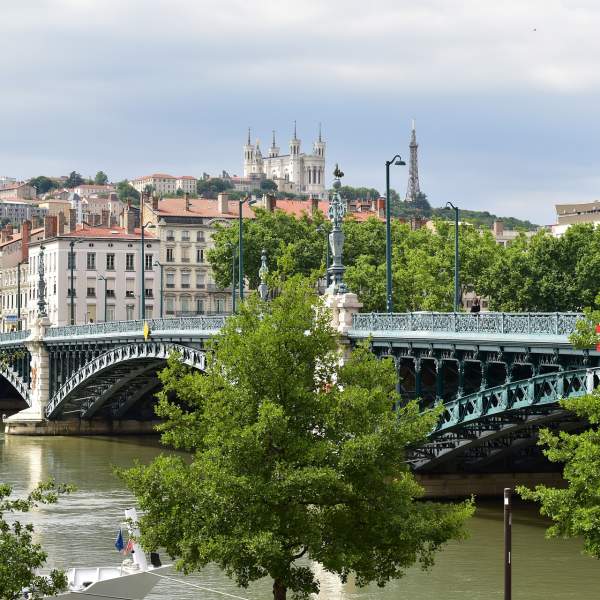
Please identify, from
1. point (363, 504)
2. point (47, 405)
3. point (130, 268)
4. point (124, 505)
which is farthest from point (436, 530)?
point (130, 268)

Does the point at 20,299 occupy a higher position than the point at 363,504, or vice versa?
the point at 20,299

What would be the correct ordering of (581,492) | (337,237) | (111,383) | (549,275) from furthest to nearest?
(549,275), (111,383), (337,237), (581,492)

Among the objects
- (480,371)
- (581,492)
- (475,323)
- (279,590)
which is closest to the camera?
(279,590)

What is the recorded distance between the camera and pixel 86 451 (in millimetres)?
75562

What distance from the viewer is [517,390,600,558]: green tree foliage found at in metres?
29.4

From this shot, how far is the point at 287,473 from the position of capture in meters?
27.3

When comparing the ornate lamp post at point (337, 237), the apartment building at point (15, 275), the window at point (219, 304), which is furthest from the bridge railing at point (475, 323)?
the apartment building at point (15, 275)

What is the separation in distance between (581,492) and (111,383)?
183 ft

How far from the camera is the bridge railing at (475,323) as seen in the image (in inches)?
1558

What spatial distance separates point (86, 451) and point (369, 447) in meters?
49.2

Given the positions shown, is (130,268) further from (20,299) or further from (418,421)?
(418,421)

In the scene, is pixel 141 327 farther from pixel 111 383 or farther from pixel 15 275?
pixel 15 275

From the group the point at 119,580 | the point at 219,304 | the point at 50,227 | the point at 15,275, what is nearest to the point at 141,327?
the point at 119,580

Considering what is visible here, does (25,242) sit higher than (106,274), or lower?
higher
